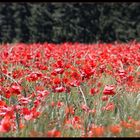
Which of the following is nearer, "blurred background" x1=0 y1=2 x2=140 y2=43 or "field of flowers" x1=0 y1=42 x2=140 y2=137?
"field of flowers" x1=0 y1=42 x2=140 y2=137

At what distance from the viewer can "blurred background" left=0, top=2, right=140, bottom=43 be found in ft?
71.4

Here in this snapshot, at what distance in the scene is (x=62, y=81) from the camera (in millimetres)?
4250

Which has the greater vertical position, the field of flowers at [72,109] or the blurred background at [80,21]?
the blurred background at [80,21]

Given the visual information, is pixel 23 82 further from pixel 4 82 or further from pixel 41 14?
pixel 41 14

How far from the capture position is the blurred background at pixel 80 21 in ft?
71.4

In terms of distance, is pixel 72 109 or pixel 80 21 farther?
pixel 80 21

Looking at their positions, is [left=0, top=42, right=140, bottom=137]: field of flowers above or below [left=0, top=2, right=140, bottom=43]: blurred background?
below

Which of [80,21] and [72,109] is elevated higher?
[80,21]

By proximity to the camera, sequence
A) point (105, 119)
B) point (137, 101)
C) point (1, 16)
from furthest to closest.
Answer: point (1, 16), point (137, 101), point (105, 119)

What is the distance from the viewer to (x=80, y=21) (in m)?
22.7

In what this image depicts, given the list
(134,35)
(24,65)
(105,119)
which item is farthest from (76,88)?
(134,35)

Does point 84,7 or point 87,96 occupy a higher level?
point 84,7

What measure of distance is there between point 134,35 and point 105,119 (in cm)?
1856

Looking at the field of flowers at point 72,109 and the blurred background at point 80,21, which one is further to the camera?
the blurred background at point 80,21
